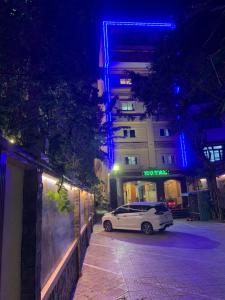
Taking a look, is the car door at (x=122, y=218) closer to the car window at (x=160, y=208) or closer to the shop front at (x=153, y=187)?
the car window at (x=160, y=208)

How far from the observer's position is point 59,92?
5.03 meters

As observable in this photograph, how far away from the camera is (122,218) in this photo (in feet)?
55.1

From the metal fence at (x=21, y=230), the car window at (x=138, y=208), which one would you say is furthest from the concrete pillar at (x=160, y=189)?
the metal fence at (x=21, y=230)

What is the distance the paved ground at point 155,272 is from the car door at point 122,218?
17.0 ft

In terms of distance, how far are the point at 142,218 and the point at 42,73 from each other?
41.5 feet

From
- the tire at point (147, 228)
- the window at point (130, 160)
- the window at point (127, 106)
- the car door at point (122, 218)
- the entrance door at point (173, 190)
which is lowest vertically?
the tire at point (147, 228)

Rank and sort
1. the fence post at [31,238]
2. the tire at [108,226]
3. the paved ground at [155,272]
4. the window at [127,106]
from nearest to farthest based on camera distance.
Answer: the fence post at [31,238]
the paved ground at [155,272]
the tire at [108,226]
the window at [127,106]

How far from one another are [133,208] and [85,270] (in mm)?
9242

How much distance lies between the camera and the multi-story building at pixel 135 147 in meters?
28.7

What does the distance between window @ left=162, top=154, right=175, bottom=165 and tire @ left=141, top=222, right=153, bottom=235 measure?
1518 cm

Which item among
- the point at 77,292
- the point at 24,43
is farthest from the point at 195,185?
the point at 24,43

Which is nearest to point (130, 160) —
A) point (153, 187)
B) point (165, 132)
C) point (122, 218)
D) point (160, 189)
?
point (153, 187)

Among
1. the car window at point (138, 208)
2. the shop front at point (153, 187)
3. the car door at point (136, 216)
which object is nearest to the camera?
the car door at point (136, 216)

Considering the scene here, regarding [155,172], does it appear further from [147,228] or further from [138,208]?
[147,228]
